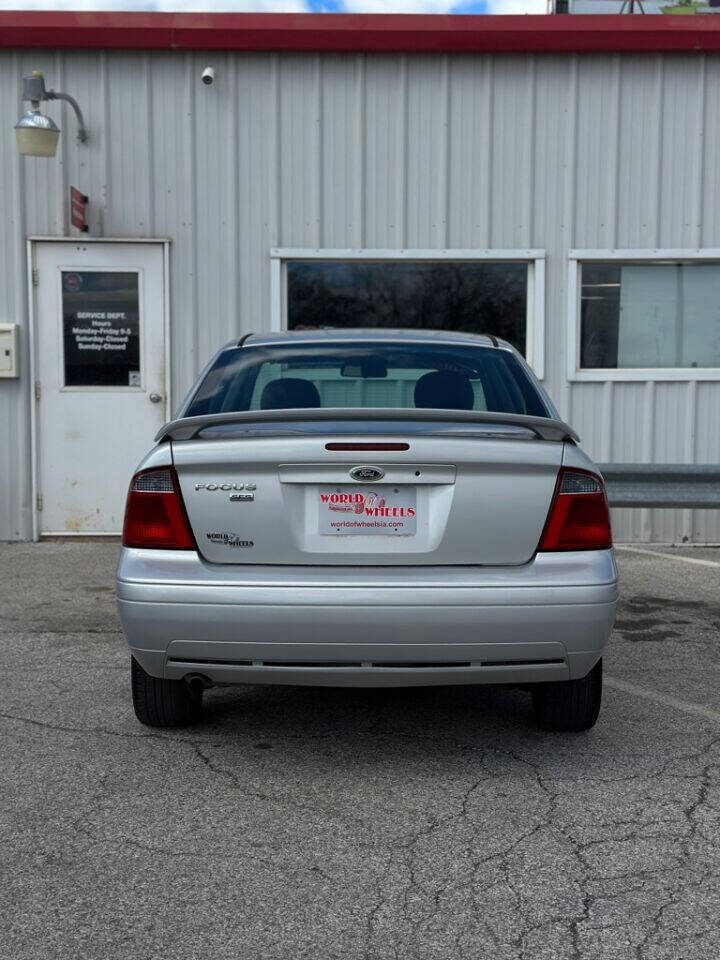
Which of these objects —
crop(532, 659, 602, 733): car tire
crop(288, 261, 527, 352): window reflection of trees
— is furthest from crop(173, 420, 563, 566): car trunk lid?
crop(288, 261, 527, 352): window reflection of trees

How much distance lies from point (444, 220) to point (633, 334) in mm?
1862

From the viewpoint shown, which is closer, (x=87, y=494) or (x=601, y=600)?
(x=601, y=600)

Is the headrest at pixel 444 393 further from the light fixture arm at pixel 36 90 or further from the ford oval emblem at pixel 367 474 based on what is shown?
the light fixture arm at pixel 36 90

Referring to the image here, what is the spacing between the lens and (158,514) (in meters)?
3.70

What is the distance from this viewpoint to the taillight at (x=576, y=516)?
365 cm

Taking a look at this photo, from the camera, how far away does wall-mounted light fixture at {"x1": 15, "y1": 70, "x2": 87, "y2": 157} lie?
8.32 metres

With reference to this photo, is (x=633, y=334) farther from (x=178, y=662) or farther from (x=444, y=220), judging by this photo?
(x=178, y=662)

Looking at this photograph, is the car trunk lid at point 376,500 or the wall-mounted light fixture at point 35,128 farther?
the wall-mounted light fixture at point 35,128

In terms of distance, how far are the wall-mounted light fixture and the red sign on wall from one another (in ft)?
1.55

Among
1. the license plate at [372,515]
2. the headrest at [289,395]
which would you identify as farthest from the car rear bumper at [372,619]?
the headrest at [289,395]

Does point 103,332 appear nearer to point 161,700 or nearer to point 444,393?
point 444,393

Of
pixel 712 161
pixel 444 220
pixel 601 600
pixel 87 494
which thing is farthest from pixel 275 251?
pixel 601 600

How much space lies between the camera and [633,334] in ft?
30.8

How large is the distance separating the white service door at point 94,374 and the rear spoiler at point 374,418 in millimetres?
5530
